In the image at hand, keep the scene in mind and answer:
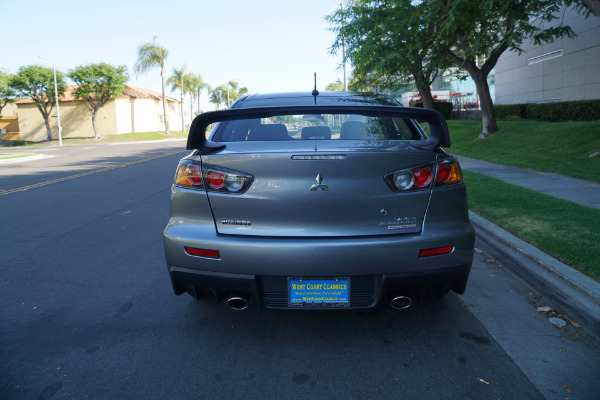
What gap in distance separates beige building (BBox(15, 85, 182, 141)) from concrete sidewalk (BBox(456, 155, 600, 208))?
156 ft

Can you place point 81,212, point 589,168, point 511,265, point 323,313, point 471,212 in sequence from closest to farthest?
1. point 323,313
2. point 511,265
3. point 471,212
4. point 81,212
5. point 589,168

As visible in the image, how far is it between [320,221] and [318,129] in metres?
0.96

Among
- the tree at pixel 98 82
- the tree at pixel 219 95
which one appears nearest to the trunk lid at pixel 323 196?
the tree at pixel 98 82

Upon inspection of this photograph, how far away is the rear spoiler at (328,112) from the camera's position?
9.87 ft

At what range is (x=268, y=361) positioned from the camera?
9.80 feet

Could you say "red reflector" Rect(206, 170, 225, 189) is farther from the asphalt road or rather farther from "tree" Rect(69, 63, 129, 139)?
"tree" Rect(69, 63, 129, 139)

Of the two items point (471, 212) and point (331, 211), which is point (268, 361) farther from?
point (471, 212)

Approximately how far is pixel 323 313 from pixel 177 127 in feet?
228

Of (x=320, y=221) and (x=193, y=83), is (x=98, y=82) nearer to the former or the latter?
(x=193, y=83)

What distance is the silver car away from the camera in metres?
2.85

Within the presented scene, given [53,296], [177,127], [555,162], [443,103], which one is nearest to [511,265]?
[53,296]

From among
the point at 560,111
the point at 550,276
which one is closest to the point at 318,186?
the point at 550,276

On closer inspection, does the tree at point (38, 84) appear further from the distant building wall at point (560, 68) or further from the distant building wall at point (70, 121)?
the distant building wall at point (560, 68)

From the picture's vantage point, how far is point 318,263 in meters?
2.81
